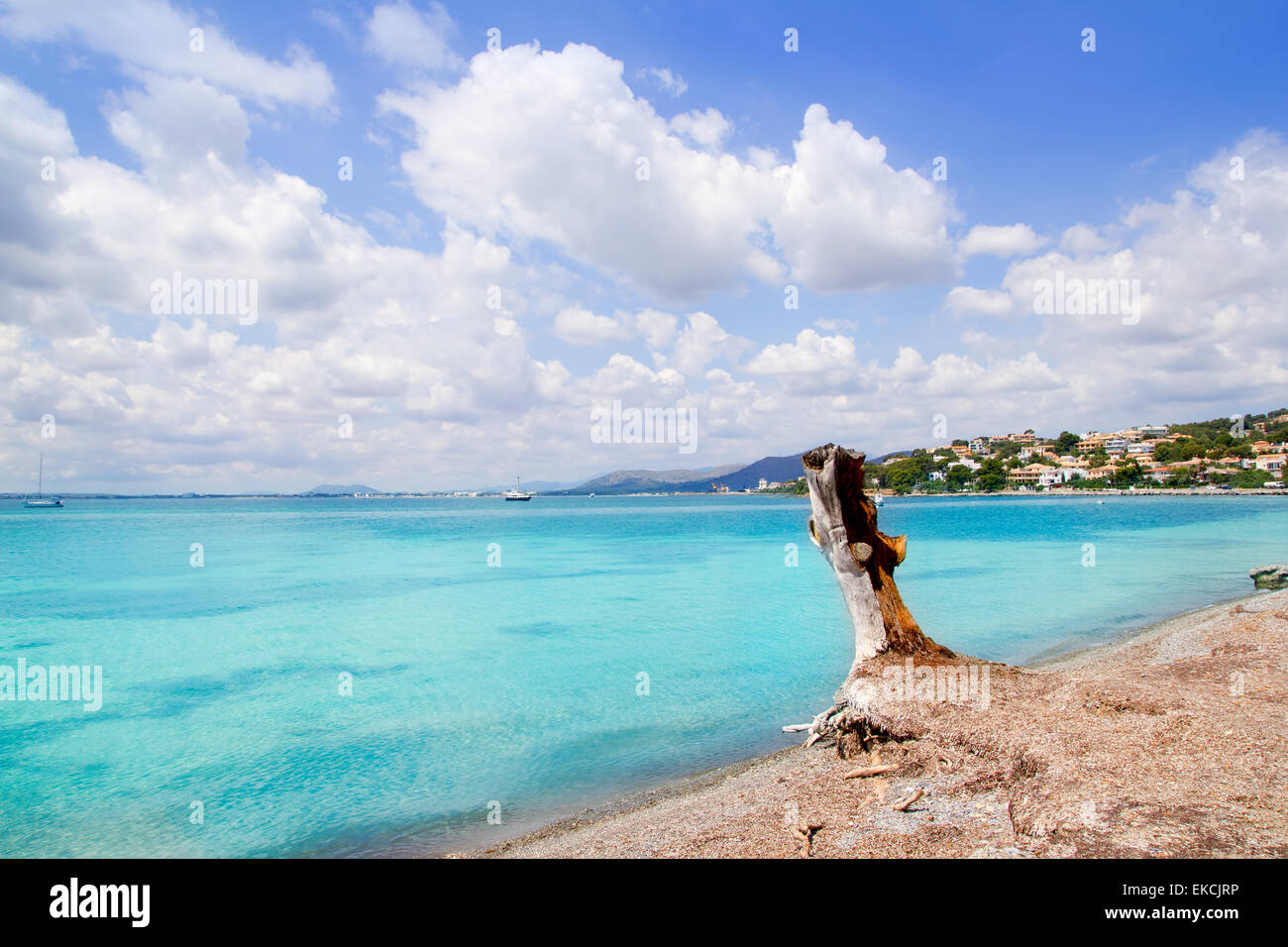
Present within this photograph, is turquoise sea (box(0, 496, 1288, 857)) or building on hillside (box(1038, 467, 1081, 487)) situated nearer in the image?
turquoise sea (box(0, 496, 1288, 857))

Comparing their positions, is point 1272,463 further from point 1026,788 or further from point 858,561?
point 1026,788

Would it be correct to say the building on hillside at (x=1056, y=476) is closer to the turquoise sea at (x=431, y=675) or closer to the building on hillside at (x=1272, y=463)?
the building on hillside at (x=1272, y=463)

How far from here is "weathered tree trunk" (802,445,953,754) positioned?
9578mm

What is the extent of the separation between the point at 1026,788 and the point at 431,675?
48.1 ft

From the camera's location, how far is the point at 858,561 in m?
9.76

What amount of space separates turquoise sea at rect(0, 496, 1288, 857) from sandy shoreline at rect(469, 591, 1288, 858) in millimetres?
2091

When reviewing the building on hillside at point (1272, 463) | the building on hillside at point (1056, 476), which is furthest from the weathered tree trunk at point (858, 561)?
the building on hillside at point (1056, 476)

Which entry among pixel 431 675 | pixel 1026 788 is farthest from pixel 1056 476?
pixel 1026 788

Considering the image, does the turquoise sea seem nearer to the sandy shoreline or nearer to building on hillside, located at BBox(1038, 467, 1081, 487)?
the sandy shoreline

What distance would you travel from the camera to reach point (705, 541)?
193ft

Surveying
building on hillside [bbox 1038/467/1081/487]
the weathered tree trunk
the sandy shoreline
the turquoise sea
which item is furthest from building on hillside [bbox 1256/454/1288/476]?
the weathered tree trunk

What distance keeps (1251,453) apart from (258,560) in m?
207

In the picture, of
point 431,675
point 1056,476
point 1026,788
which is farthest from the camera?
point 1056,476
